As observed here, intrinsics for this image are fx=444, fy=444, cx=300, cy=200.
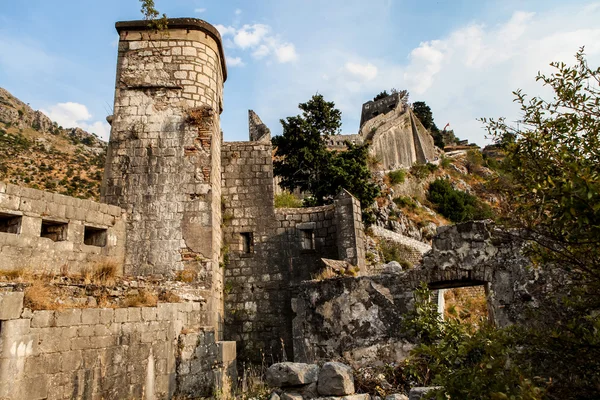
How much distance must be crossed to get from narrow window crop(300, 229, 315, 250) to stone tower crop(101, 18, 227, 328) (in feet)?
7.51

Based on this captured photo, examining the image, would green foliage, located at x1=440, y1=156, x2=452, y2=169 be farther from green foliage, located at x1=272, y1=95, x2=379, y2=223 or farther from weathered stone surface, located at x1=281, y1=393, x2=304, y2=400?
weathered stone surface, located at x1=281, y1=393, x2=304, y2=400

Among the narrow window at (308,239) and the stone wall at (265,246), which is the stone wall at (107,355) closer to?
the stone wall at (265,246)

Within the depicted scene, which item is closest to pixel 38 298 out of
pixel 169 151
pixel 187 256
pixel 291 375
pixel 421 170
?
pixel 291 375

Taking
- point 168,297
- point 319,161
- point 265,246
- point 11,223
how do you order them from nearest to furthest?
point 11,223, point 168,297, point 265,246, point 319,161

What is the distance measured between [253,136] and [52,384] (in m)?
25.8

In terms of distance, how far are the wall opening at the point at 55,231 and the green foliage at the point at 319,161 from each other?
14325 mm

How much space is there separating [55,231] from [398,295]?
267 inches

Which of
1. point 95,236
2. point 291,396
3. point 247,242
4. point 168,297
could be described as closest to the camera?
point 291,396

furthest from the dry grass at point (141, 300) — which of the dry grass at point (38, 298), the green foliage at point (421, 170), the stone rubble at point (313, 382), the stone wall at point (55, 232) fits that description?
the green foliage at point (421, 170)

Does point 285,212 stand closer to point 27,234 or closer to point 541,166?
point 27,234

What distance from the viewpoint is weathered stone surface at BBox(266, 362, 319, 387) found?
6.23m

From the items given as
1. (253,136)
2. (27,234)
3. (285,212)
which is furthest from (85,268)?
(253,136)

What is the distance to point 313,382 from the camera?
6.25m

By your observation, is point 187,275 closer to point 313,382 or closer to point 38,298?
point 38,298
